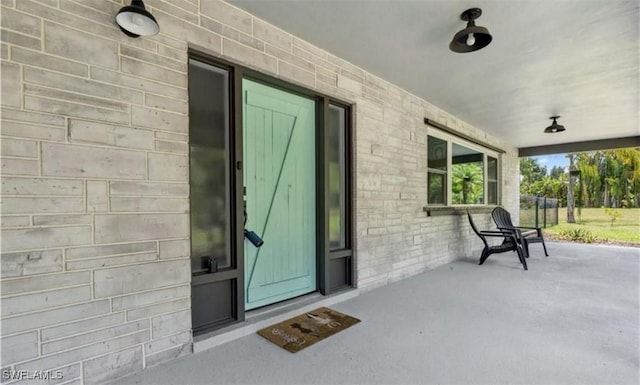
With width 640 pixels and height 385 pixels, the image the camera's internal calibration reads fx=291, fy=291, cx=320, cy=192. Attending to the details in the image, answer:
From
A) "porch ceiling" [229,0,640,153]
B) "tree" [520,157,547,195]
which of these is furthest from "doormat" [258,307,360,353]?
"tree" [520,157,547,195]

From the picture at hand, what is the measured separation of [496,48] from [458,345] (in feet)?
8.63

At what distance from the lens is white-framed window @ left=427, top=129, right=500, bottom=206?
467 cm

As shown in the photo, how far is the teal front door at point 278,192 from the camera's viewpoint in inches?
98.0

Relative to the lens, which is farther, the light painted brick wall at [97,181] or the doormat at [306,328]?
the doormat at [306,328]

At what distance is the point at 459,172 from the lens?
5.48 m

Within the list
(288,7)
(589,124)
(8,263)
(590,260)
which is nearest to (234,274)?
(8,263)

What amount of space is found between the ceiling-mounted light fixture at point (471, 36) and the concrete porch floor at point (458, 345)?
2.26 metres

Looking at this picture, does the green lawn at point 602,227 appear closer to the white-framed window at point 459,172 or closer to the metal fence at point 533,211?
the metal fence at point 533,211

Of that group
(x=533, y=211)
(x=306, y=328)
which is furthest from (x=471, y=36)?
(x=533, y=211)

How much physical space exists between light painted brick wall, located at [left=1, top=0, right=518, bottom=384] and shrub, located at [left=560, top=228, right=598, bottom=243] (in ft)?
32.8

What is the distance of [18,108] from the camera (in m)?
1.40

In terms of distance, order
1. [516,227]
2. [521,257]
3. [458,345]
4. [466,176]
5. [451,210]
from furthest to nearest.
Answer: [466,176] < [516,227] < [451,210] < [521,257] < [458,345]

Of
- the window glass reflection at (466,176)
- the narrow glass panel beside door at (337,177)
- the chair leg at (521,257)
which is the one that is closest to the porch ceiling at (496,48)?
the narrow glass panel beside door at (337,177)

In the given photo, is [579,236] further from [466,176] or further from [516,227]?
[466,176]
